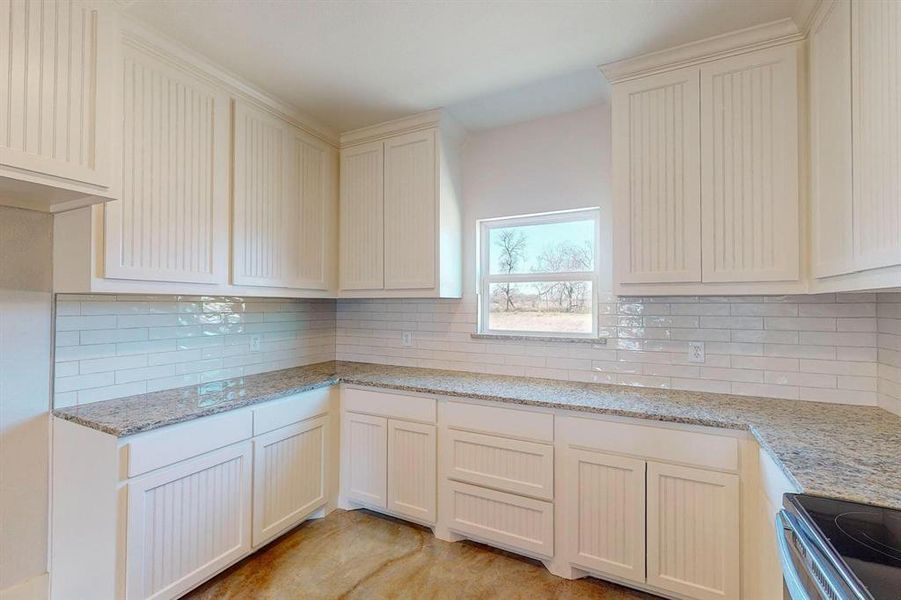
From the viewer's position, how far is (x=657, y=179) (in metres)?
1.97

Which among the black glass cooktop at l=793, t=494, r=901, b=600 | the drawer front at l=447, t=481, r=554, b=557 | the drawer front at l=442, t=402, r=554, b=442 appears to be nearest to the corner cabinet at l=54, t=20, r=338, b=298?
the drawer front at l=442, t=402, r=554, b=442

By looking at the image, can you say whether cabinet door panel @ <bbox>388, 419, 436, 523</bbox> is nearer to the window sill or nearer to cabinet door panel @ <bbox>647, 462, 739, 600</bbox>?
the window sill

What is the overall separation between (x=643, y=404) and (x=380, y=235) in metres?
1.84

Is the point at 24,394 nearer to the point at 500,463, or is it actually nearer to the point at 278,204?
the point at 278,204

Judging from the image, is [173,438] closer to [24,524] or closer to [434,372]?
[24,524]

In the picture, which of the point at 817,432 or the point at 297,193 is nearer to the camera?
the point at 817,432

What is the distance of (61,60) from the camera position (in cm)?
141

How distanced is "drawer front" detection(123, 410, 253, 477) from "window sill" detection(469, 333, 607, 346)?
4.72 ft

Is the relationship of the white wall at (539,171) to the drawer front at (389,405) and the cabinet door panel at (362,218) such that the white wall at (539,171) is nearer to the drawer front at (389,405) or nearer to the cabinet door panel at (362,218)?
the cabinet door panel at (362,218)

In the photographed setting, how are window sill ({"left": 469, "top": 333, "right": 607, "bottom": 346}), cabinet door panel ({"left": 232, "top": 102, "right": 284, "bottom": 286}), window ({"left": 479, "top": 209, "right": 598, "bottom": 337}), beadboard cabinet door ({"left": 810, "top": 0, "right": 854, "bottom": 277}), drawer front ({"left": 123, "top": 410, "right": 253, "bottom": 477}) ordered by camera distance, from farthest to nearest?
window ({"left": 479, "top": 209, "right": 598, "bottom": 337}), window sill ({"left": 469, "top": 333, "right": 607, "bottom": 346}), cabinet door panel ({"left": 232, "top": 102, "right": 284, "bottom": 286}), drawer front ({"left": 123, "top": 410, "right": 253, "bottom": 477}), beadboard cabinet door ({"left": 810, "top": 0, "right": 854, "bottom": 277})

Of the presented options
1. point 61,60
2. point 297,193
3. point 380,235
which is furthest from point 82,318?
point 380,235

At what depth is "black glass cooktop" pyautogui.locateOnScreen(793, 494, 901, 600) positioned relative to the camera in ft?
2.47

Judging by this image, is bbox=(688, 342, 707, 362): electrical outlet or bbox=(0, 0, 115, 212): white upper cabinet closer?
bbox=(0, 0, 115, 212): white upper cabinet

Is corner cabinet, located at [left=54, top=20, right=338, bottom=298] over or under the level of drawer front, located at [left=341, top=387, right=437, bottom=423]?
over
